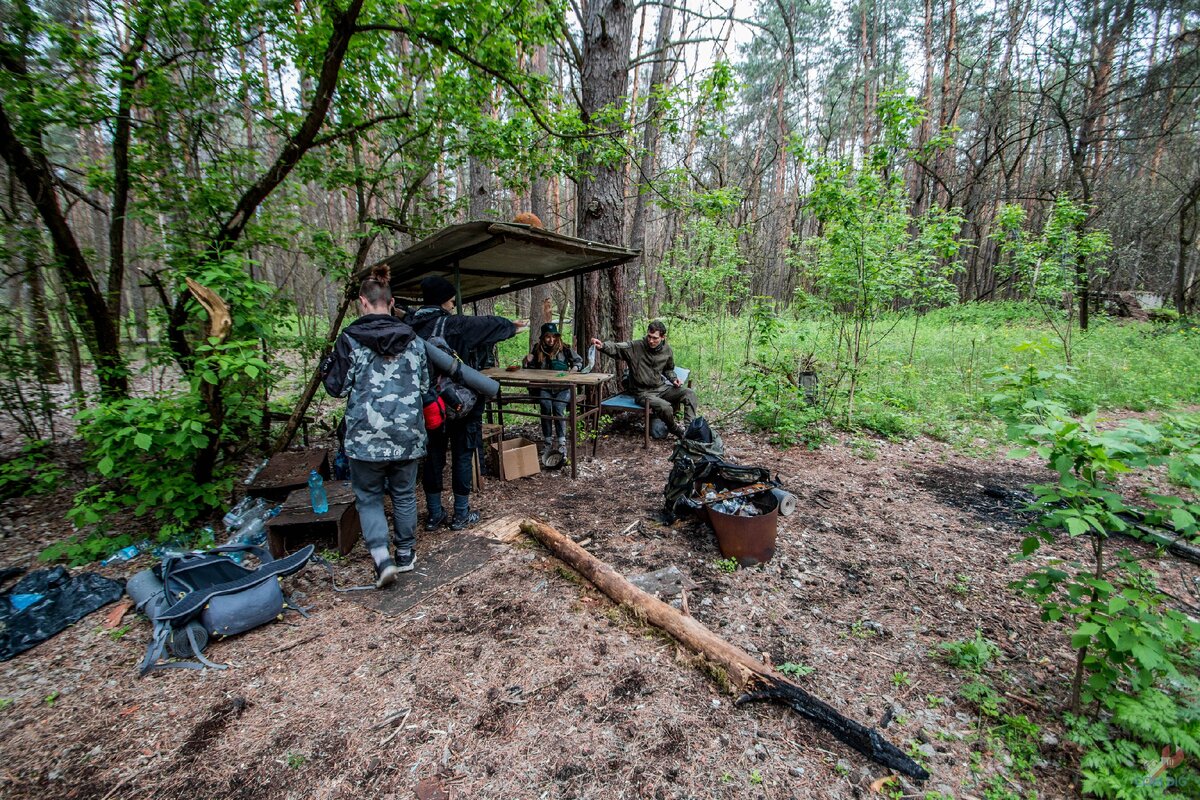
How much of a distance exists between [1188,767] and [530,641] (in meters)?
2.70

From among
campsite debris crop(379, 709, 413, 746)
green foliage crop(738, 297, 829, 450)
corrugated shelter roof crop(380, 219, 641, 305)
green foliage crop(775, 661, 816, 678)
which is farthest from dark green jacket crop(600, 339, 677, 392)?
campsite debris crop(379, 709, 413, 746)

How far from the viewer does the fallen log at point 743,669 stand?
193cm

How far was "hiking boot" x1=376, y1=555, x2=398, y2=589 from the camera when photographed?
10.1 feet

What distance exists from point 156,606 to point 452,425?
1979 millimetres

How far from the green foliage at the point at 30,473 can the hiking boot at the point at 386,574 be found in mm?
2649

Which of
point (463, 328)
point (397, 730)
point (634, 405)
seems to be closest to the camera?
point (397, 730)

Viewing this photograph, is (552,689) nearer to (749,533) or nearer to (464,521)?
(749,533)

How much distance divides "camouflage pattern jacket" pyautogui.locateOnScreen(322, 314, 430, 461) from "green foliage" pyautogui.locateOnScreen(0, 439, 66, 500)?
250 centimetres

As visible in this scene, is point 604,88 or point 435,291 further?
point 604,88

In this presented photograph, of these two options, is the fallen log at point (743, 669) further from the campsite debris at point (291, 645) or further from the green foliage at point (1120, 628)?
the campsite debris at point (291, 645)

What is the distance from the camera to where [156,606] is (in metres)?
2.71

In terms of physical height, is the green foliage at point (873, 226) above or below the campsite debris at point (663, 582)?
above

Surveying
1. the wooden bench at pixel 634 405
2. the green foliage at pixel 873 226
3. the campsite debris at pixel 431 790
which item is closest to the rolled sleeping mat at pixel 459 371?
the campsite debris at pixel 431 790

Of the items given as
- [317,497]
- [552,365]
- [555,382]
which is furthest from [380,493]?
[552,365]
